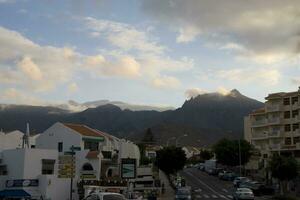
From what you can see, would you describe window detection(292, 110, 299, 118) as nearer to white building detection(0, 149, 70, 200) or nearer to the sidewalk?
the sidewalk

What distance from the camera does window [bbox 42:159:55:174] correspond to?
66.7 metres

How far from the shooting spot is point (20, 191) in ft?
200

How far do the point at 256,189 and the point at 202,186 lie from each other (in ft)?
52.7

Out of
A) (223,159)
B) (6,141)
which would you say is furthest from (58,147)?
(223,159)

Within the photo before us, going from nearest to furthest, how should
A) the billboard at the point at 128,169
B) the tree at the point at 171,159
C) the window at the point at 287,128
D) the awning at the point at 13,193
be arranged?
1. the billboard at the point at 128,169
2. the awning at the point at 13,193
3. the tree at the point at 171,159
4. the window at the point at 287,128

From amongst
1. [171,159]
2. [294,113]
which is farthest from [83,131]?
[294,113]

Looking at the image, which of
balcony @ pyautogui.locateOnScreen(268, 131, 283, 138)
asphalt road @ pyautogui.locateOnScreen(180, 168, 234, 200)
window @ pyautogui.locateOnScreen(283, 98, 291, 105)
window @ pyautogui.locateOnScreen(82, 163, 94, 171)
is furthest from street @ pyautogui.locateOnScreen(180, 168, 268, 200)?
window @ pyautogui.locateOnScreen(283, 98, 291, 105)

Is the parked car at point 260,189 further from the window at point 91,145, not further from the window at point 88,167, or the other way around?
the window at point 91,145

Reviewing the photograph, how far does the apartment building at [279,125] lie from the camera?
97812 millimetres

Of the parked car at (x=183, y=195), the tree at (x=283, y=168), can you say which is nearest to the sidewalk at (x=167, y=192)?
the parked car at (x=183, y=195)

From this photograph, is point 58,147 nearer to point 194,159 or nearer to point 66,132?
point 66,132

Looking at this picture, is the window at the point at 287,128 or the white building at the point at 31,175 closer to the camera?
the white building at the point at 31,175

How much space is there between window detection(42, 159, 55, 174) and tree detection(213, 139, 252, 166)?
4549cm

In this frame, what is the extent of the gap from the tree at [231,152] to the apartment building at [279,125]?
4436 millimetres
